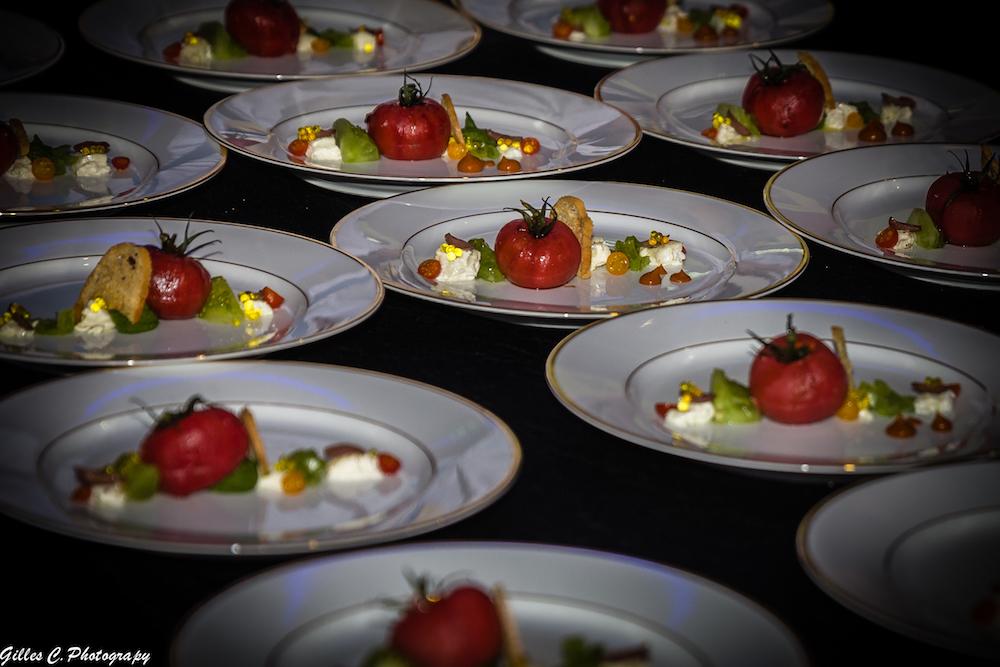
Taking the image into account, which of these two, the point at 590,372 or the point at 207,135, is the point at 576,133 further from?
the point at 590,372

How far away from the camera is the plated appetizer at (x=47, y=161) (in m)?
3.30

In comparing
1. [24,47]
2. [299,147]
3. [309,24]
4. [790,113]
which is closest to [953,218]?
[790,113]

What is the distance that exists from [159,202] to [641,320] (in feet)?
4.44

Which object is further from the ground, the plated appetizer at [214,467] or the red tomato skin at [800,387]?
the red tomato skin at [800,387]

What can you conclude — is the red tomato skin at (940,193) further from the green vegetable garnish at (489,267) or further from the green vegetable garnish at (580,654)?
the green vegetable garnish at (580,654)

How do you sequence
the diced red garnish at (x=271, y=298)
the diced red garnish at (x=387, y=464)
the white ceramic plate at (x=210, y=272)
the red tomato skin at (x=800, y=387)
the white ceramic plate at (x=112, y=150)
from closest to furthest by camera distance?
the diced red garnish at (x=387, y=464) < the red tomato skin at (x=800, y=387) < the white ceramic plate at (x=210, y=272) < the diced red garnish at (x=271, y=298) < the white ceramic plate at (x=112, y=150)

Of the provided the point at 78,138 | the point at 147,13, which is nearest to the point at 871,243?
the point at 78,138

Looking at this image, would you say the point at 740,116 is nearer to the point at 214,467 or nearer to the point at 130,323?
the point at 130,323

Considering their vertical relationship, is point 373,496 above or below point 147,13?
below

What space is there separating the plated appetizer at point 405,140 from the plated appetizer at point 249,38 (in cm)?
73

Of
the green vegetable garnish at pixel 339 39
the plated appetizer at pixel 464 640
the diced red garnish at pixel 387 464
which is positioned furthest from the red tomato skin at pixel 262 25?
the plated appetizer at pixel 464 640

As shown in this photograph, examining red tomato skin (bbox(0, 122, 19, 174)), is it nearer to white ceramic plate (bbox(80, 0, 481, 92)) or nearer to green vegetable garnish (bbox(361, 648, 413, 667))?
white ceramic plate (bbox(80, 0, 481, 92))

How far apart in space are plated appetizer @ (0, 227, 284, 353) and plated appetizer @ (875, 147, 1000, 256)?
1.40m

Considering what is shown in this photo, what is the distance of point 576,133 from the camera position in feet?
12.1
